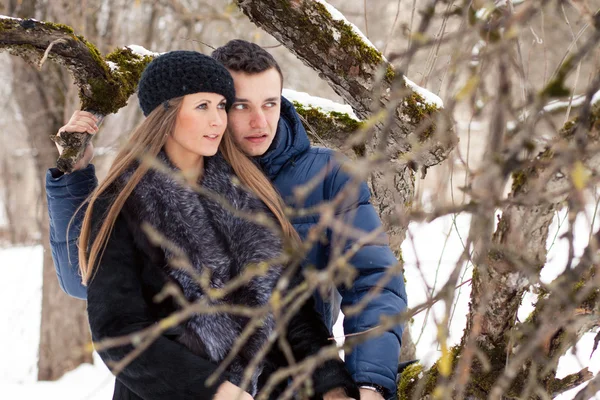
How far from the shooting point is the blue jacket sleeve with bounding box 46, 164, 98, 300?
2119mm

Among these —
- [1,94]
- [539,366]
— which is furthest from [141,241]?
[1,94]

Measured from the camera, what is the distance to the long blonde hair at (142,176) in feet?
6.15

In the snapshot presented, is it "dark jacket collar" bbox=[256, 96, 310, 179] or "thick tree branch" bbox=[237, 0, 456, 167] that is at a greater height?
"thick tree branch" bbox=[237, 0, 456, 167]

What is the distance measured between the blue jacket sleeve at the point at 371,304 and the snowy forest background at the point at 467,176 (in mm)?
113

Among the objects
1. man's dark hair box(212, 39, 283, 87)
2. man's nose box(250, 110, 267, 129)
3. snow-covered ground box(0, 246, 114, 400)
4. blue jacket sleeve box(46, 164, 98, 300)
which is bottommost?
snow-covered ground box(0, 246, 114, 400)

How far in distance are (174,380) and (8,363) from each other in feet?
14.7

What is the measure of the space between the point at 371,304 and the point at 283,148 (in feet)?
2.00

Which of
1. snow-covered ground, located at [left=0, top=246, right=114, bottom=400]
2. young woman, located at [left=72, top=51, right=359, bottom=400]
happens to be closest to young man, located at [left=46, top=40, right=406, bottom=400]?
young woman, located at [left=72, top=51, right=359, bottom=400]

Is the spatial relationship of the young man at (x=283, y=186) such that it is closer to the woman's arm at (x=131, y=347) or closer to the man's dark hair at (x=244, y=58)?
the man's dark hair at (x=244, y=58)

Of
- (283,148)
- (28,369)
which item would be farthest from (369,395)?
(28,369)

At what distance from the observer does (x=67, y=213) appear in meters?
2.12

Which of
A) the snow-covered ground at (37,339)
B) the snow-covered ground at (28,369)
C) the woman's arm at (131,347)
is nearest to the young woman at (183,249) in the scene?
the woman's arm at (131,347)

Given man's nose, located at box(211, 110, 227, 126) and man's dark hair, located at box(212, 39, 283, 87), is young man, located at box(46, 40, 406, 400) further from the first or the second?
man's nose, located at box(211, 110, 227, 126)

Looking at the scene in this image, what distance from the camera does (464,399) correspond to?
5.82 ft
